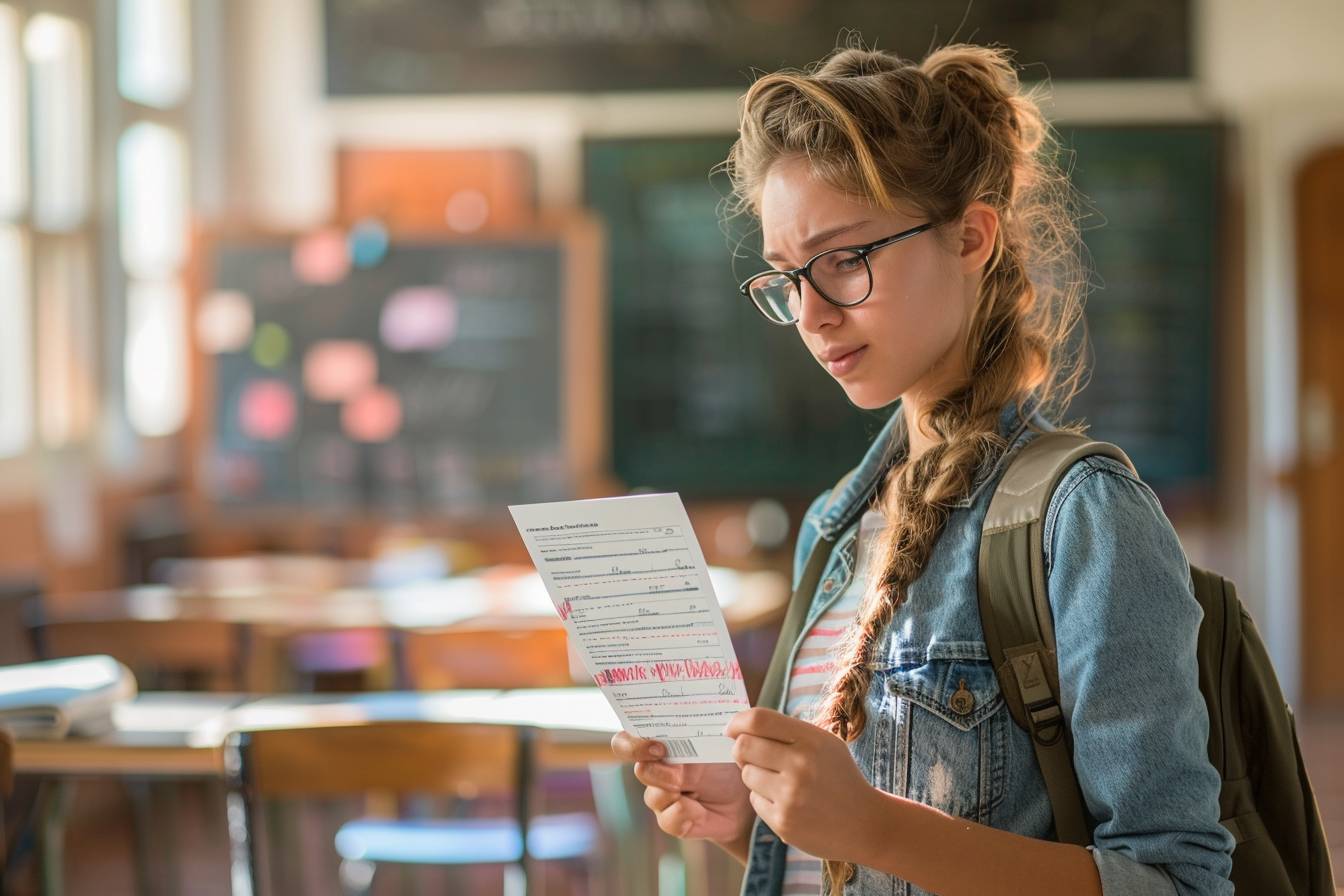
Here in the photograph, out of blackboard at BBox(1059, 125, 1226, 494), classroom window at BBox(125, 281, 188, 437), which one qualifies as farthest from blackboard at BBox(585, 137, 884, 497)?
classroom window at BBox(125, 281, 188, 437)

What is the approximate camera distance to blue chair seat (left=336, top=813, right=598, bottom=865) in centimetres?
262

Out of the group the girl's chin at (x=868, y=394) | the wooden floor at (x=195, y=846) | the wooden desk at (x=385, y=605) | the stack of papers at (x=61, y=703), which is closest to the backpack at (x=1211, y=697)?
the girl's chin at (x=868, y=394)

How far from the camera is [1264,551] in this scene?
5719mm

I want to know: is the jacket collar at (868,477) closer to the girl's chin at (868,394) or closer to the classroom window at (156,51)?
the girl's chin at (868,394)

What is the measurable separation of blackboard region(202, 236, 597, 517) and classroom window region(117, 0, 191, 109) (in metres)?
0.71

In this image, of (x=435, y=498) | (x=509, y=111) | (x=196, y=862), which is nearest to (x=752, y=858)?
(x=196, y=862)

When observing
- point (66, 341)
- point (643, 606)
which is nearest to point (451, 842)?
point (643, 606)

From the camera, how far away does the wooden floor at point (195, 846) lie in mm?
3836

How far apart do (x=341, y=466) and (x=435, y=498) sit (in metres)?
0.38

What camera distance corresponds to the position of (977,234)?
1161 millimetres

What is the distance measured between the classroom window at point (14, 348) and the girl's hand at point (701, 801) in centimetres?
373

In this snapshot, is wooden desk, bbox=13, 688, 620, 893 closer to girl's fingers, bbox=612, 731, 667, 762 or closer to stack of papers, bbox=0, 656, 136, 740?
stack of papers, bbox=0, 656, 136, 740

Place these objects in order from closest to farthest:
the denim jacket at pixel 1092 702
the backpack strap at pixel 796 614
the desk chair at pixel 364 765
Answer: the denim jacket at pixel 1092 702 → the backpack strap at pixel 796 614 → the desk chair at pixel 364 765

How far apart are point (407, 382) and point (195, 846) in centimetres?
184
